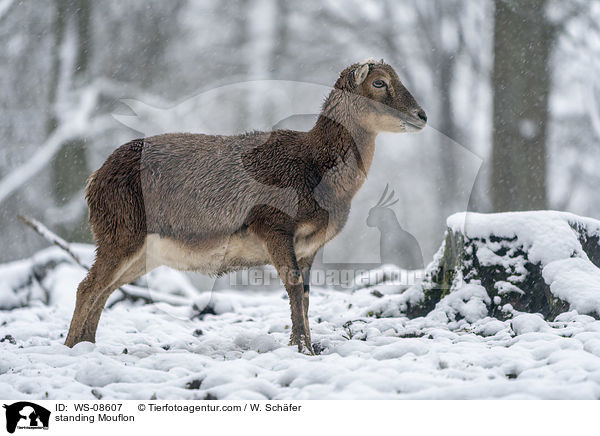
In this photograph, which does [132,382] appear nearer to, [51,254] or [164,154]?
[164,154]

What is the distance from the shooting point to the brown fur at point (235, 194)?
5148mm

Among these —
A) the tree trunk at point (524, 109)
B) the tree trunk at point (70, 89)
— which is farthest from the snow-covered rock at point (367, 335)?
the tree trunk at point (524, 109)

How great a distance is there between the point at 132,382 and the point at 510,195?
6.70m

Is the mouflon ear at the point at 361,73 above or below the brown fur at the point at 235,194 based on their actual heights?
above

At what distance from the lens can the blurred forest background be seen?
876 centimetres

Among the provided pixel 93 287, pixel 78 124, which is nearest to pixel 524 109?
pixel 93 287

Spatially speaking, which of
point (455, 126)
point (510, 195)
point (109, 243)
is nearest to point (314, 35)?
point (455, 126)

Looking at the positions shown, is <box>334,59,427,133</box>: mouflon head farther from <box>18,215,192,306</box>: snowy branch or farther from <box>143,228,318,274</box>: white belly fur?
<box>18,215,192,306</box>: snowy branch
